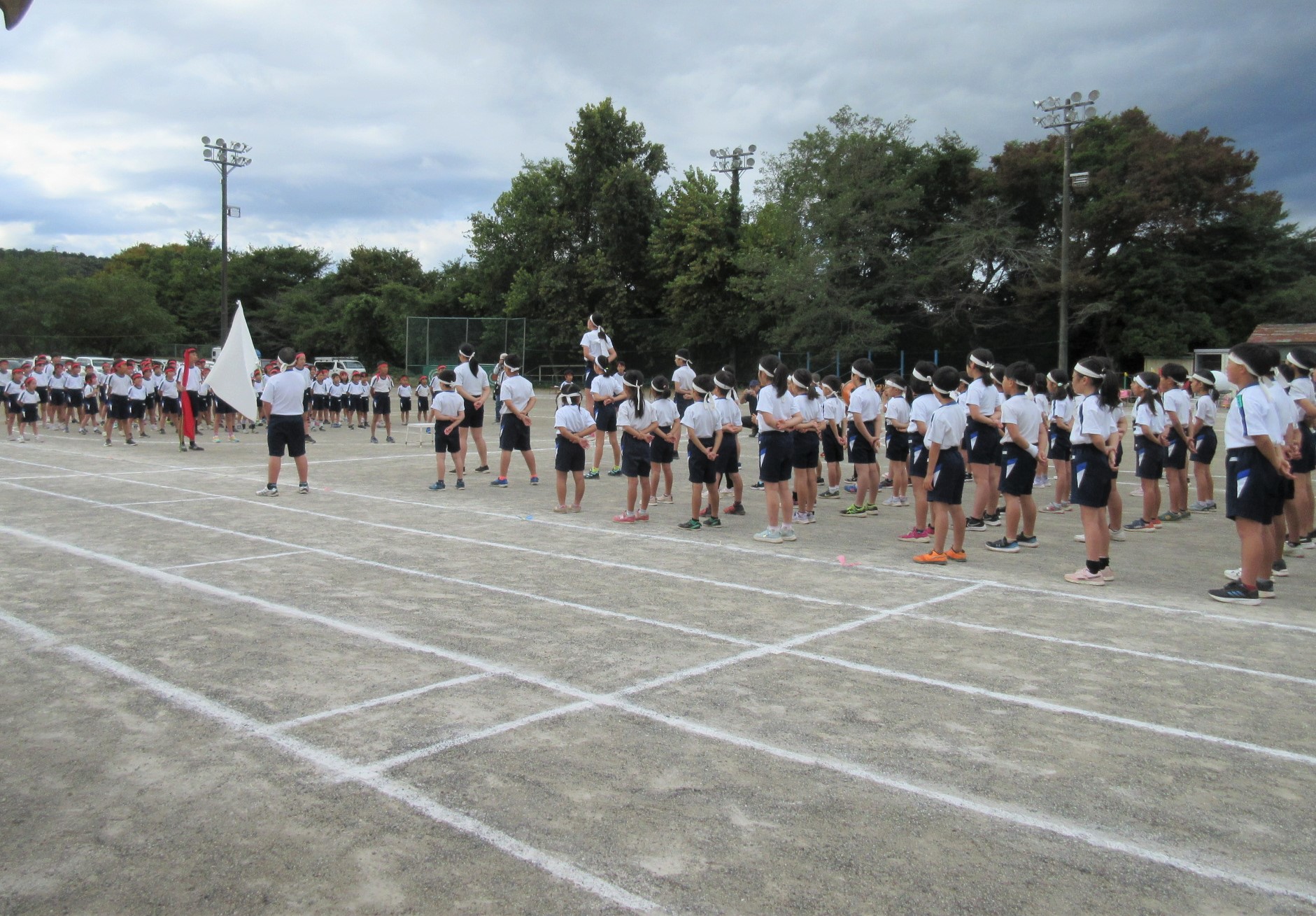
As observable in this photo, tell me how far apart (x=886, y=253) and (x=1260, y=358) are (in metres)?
36.8

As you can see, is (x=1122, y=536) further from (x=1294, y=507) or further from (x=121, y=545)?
(x=121, y=545)

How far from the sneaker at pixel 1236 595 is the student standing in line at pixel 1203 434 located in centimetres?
407

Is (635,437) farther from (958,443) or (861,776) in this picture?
(861,776)

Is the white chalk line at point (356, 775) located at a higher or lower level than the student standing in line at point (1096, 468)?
lower

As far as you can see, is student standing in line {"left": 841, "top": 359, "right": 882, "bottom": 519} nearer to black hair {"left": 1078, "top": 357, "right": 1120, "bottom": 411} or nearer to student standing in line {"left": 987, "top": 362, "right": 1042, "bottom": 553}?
student standing in line {"left": 987, "top": 362, "right": 1042, "bottom": 553}

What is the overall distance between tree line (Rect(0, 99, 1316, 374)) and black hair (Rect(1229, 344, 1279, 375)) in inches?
1327

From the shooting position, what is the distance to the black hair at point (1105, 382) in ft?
27.9

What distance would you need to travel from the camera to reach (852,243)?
41.9 meters

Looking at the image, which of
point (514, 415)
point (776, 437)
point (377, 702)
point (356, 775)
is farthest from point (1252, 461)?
point (514, 415)

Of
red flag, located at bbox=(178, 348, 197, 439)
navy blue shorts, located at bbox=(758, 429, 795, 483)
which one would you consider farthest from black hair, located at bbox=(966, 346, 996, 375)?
red flag, located at bbox=(178, 348, 197, 439)

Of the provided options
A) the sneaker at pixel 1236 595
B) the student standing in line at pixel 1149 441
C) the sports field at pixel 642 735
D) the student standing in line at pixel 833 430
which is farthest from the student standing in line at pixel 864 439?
the sneaker at pixel 1236 595

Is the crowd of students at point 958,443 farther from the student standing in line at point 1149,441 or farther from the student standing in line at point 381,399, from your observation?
the student standing in line at point 381,399

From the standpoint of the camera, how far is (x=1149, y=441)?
10.9 metres

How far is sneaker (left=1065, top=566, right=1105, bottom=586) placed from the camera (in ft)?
27.1
